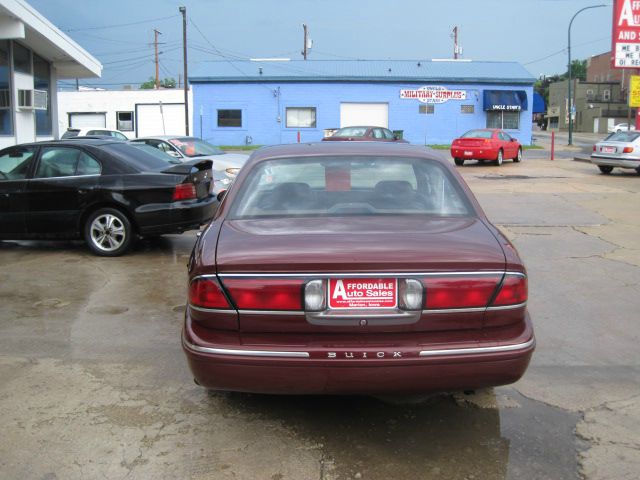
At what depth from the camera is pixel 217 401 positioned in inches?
159

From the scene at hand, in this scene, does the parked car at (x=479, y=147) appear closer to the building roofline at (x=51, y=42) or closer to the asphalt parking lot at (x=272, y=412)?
the building roofline at (x=51, y=42)

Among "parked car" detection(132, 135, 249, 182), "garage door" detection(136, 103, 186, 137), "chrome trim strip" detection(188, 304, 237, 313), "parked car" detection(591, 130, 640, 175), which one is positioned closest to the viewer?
"chrome trim strip" detection(188, 304, 237, 313)

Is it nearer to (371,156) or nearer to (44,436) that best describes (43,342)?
(44,436)

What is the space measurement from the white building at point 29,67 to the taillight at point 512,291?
42.8 ft

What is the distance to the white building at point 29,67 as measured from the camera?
13.9 metres

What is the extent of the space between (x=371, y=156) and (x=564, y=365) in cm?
205

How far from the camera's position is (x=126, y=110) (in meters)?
44.4

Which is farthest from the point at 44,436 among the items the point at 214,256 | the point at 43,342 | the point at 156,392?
the point at 43,342

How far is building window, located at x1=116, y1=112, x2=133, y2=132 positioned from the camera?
146 feet

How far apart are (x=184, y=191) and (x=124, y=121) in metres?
38.9

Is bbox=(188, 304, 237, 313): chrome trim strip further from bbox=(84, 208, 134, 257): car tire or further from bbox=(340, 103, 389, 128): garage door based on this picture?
bbox=(340, 103, 389, 128): garage door

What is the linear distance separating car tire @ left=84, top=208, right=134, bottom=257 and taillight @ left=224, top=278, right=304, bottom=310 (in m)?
5.61

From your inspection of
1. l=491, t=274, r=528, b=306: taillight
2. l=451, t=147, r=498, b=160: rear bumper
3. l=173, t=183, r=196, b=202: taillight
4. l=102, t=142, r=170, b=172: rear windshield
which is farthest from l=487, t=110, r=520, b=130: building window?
l=491, t=274, r=528, b=306: taillight

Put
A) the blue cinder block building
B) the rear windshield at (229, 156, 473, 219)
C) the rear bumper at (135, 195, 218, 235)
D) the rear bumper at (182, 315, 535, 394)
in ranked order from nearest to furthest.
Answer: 1. the rear bumper at (182, 315, 535, 394)
2. the rear windshield at (229, 156, 473, 219)
3. the rear bumper at (135, 195, 218, 235)
4. the blue cinder block building
